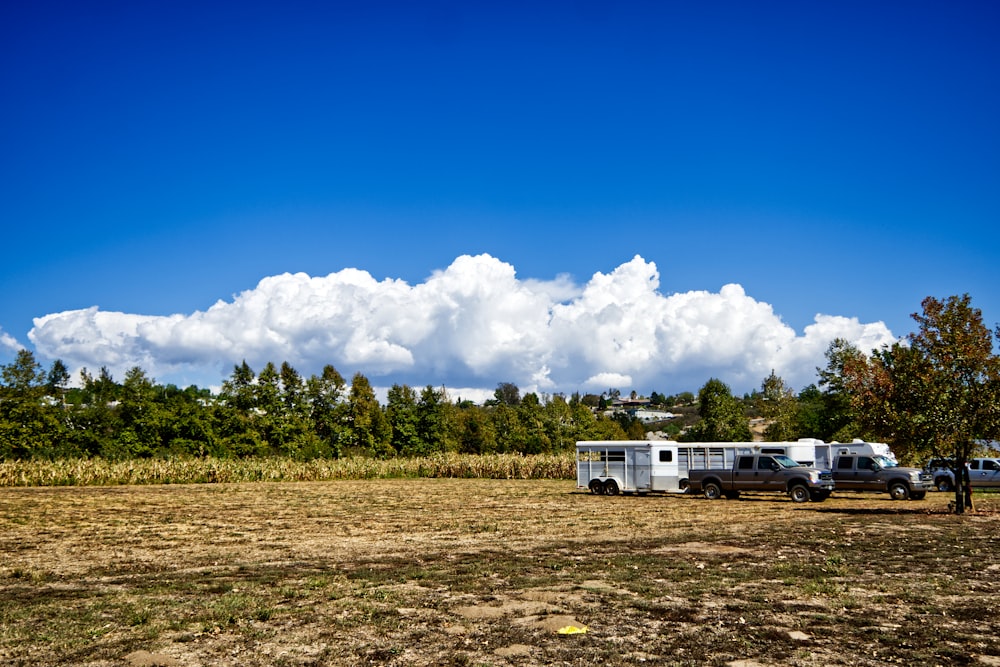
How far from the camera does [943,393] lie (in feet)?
77.9

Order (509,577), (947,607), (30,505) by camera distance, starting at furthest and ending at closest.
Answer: (30,505), (509,577), (947,607)

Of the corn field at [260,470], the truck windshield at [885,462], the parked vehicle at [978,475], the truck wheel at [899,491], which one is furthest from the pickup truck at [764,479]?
the corn field at [260,470]

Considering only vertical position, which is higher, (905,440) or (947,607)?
(905,440)

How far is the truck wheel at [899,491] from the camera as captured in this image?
109ft

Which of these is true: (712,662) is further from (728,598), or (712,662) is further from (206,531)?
(206,531)

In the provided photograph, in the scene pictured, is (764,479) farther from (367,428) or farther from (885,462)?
(367,428)

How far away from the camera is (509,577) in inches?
500

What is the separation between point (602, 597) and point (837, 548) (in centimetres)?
777

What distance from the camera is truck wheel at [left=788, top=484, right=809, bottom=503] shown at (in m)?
31.0

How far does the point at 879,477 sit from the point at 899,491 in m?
1.09

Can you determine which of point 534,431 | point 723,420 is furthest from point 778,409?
point 534,431

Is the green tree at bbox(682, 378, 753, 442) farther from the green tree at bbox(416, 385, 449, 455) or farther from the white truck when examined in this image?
the white truck

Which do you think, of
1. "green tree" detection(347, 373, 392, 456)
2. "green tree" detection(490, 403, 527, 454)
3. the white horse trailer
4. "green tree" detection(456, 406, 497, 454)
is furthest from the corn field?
"green tree" detection(456, 406, 497, 454)

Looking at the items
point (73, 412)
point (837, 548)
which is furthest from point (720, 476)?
point (73, 412)
